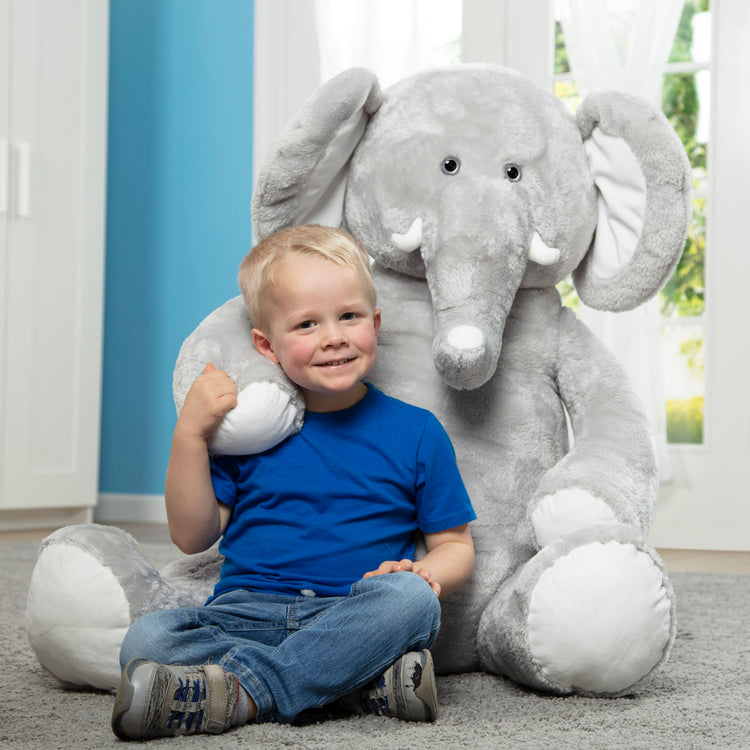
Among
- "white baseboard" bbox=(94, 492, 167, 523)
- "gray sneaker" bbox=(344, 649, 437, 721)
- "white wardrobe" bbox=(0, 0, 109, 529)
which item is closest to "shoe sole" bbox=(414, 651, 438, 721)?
"gray sneaker" bbox=(344, 649, 437, 721)

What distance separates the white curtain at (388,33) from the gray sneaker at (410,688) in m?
2.08

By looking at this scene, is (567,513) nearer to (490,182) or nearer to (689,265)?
(490,182)

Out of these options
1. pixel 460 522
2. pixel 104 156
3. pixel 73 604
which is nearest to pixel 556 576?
pixel 460 522

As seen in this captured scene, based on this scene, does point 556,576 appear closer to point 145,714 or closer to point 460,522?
point 460,522

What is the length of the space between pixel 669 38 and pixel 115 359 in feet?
6.05

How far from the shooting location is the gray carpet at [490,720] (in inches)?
29.3

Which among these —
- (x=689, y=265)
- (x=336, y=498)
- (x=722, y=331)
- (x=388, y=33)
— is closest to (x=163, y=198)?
(x=388, y=33)

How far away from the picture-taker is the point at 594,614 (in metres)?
0.84

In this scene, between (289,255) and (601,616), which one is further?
(289,255)

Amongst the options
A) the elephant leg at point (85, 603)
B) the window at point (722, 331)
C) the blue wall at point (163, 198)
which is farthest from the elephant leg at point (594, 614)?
the blue wall at point (163, 198)

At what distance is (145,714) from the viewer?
28.5 inches

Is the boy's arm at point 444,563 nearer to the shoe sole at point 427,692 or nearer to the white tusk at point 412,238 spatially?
the shoe sole at point 427,692

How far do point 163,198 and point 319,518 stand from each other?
224cm

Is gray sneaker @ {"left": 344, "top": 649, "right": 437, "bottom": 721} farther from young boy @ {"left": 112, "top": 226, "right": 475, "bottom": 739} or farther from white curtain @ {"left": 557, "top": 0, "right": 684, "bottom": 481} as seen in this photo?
white curtain @ {"left": 557, "top": 0, "right": 684, "bottom": 481}
